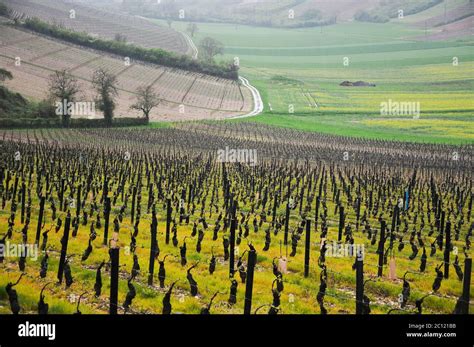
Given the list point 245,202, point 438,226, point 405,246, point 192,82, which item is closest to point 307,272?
point 405,246

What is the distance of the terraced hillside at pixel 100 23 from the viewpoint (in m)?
121

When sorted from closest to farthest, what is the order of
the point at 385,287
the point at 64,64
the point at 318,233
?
the point at 385,287, the point at 318,233, the point at 64,64

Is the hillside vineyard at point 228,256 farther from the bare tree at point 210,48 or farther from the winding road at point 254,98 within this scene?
the bare tree at point 210,48

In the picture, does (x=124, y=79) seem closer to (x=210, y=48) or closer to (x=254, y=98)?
(x=254, y=98)

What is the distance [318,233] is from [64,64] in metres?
80.1

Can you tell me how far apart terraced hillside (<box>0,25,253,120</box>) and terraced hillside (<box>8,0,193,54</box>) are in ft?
66.3

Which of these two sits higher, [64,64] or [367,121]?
[64,64]

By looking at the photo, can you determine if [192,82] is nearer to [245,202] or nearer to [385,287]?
[245,202]

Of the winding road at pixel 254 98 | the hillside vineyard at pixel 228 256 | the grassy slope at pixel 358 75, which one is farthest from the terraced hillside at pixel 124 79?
the hillside vineyard at pixel 228 256

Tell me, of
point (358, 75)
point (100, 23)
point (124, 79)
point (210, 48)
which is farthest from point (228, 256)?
point (100, 23)

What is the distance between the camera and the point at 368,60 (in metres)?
141

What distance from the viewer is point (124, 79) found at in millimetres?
95812

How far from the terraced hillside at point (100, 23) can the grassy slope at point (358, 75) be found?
17.9m

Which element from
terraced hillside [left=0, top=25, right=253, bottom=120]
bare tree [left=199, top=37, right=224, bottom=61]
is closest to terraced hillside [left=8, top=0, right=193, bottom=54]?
bare tree [left=199, top=37, right=224, bottom=61]
